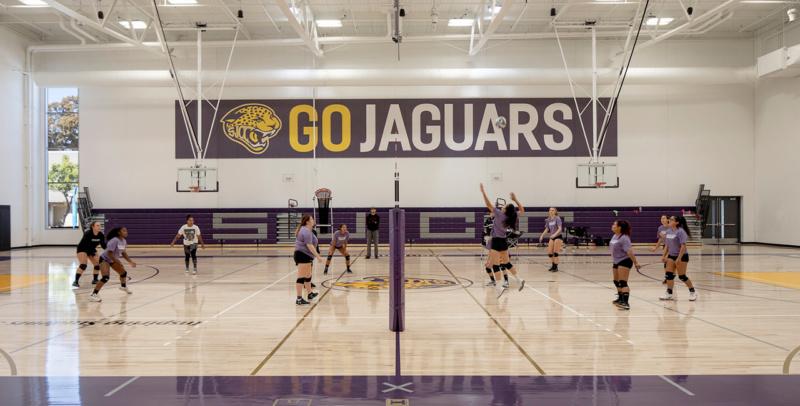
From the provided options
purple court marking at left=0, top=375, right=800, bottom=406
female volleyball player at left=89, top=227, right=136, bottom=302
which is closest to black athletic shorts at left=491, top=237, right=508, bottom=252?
purple court marking at left=0, top=375, right=800, bottom=406

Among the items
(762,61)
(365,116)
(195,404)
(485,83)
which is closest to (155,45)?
(365,116)

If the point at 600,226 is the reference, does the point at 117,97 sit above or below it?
above

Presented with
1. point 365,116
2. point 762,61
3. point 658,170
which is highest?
point 762,61

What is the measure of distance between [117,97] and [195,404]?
24.9 meters

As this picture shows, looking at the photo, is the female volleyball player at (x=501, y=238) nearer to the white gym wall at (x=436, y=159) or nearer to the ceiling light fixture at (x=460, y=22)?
the ceiling light fixture at (x=460, y=22)

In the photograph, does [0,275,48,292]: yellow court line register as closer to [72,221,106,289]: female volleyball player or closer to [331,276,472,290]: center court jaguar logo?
[72,221,106,289]: female volleyball player

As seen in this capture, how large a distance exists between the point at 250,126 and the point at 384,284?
50.4ft

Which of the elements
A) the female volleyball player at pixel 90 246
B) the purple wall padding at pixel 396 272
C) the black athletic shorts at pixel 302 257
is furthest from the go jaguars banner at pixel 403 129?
the purple wall padding at pixel 396 272

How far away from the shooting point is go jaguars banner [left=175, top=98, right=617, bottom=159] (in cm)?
2577

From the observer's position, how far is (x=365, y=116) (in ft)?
84.7

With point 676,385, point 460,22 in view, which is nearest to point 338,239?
point 676,385

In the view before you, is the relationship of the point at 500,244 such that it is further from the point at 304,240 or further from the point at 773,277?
the point at 773,277

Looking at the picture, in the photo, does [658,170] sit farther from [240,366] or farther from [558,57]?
[240,366]

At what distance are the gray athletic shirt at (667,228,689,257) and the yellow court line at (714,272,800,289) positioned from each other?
3.83 meters
